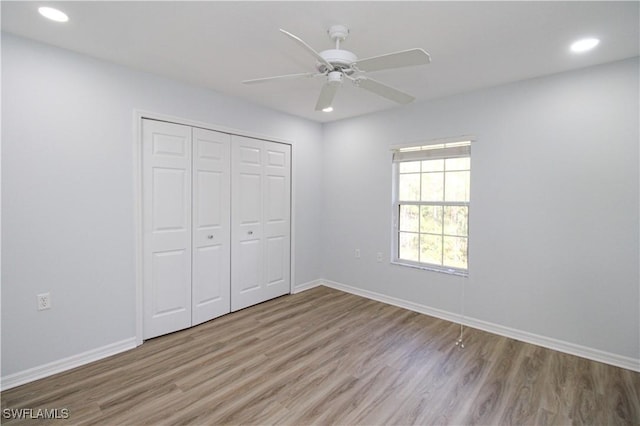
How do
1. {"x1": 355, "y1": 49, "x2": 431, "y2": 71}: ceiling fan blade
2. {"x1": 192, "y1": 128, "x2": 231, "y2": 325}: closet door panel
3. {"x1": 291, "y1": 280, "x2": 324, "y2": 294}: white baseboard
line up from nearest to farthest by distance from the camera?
{"x1": 355, "y1": 49, "x2": 431, "y2": 71}: ceiling fan blade < {"x1": 192, "y1": 128, "x2": 231, "y2": 325}: closet door panel < {"x1": 291, "y1": 280, "x2": 324, "y2": 294}: white baseboard

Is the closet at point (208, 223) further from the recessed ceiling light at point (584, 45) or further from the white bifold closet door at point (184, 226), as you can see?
the recessed ceiling light at point (584, 45)

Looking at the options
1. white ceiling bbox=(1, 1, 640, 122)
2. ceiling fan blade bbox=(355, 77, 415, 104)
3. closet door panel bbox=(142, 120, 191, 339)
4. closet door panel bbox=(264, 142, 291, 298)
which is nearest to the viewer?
white ceiling bbox=(1, 1, 640, 122)

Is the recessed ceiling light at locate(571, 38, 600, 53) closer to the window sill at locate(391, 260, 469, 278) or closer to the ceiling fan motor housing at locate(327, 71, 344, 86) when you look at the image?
the ceiling fan motor housing at locate(327, 71, 344, 86)

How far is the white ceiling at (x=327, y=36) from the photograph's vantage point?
186 cm

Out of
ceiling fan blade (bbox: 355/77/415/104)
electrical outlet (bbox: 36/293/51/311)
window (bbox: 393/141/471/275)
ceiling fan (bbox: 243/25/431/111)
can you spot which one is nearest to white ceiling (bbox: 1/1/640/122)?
ceiling fan (bbox: 243/25/431/111)

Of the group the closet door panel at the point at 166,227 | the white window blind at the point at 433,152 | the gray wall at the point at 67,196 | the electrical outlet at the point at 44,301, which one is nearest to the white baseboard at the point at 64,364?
the gray wall at the point at 67,196

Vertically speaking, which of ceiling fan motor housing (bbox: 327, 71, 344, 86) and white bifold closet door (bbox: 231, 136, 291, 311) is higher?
ceiling fan motor housing (bbox: 327, 71, 344, 86)

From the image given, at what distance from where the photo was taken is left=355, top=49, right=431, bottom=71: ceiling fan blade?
1.70 metres

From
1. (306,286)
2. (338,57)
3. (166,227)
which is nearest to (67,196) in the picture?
(166,227)

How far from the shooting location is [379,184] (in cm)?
408

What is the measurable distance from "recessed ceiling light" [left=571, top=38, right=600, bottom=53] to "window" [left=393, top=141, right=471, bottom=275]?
117 centimetres

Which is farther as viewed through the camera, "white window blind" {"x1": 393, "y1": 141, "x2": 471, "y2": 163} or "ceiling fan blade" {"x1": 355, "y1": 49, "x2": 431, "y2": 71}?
"white window blind" {"x1": 393, "y1": 141, "x2": 471, "y2": 163}

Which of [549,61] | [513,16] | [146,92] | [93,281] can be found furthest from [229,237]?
[549,61]

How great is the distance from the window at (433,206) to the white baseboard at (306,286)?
4.29 ft
